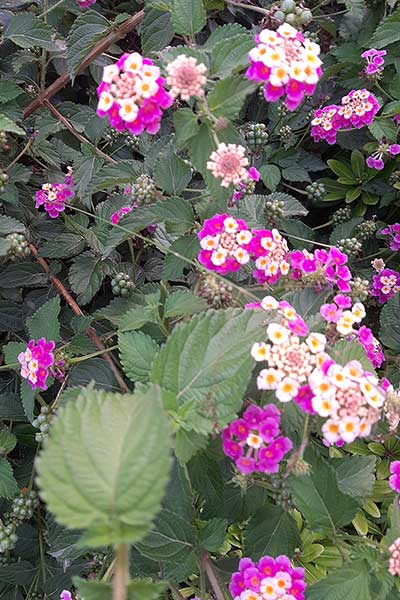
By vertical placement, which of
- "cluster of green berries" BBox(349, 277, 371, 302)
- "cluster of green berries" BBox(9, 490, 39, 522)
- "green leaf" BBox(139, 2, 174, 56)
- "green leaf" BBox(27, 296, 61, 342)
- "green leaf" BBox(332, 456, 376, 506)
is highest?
"green leaf" BBox(139, 2, 174, 56)

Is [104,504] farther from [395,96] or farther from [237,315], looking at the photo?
[395,96]

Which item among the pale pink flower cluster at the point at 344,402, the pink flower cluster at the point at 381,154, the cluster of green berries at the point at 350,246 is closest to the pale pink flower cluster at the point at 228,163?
the pale pink flower cluster at the point at 344,402

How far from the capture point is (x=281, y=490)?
1.22m

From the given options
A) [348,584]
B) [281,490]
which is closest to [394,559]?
Answer: [348,584]

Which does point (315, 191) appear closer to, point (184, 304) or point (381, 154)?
point (381, 154)

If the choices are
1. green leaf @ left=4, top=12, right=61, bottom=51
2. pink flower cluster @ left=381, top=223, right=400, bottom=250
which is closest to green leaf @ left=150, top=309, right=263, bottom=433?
green leaf @ left=4, top=12, right=61, bottom=51

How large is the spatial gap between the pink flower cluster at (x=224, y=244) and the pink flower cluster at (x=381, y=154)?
1.09 metres

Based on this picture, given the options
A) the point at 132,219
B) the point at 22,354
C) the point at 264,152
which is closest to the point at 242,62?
the point at 132,219

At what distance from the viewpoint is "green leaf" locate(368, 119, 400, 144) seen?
2102mm

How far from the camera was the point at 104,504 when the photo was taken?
77 cm

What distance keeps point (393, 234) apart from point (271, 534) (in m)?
1.32

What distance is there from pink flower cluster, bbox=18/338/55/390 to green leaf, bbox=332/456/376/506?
2.39 ft

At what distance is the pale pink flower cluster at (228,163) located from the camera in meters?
1.20

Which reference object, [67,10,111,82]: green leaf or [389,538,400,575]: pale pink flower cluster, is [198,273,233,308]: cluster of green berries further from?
[67,10,111,82]: green leaf
